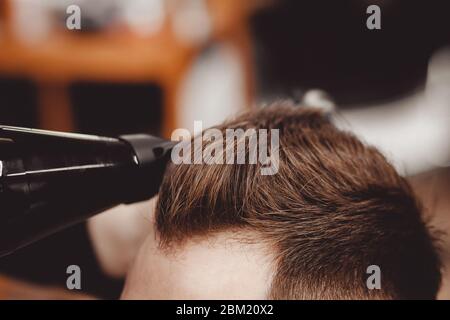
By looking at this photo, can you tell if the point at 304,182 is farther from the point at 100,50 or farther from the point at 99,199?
the point at 100,50

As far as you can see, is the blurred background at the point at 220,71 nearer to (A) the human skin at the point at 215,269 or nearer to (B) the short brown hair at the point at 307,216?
(B) the short brown hair at the point at 307,216

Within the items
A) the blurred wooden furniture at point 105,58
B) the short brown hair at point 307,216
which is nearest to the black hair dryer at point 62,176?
the short brown hair at point 307,216

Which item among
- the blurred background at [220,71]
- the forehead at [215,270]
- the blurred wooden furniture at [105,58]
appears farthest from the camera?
the blurred wooden furniture at [105,58]

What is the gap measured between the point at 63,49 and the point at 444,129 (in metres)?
1.07

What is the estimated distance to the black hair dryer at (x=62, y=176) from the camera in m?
0.45

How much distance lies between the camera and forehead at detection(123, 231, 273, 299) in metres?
0.55

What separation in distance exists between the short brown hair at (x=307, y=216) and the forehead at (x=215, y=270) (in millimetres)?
14

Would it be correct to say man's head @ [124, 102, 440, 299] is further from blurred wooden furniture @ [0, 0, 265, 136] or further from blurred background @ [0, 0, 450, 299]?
blurred wooden furniture @ [0, 0, 265, 136]

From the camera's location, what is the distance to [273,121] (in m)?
0.65

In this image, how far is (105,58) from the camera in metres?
1.35

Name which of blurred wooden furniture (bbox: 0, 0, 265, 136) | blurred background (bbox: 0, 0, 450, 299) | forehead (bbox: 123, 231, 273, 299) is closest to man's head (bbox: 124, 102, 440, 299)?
forehead (bbox: 123, 231, 273, 299)

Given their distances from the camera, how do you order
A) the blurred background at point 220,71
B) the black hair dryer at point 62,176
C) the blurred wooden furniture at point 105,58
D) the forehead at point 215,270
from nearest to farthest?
the black hair dryer at point 62,176, the forehead at point 215,270, the blurred background at point 220,71, the blurred wooden furniture at point 105,58

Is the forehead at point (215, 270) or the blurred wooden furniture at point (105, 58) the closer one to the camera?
the forehead at point (215, 270)
